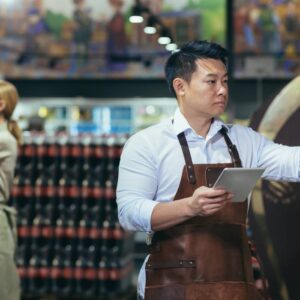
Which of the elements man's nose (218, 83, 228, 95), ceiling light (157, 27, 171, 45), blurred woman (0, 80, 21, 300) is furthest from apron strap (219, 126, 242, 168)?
ceiling light (157, 27, 171, 45)

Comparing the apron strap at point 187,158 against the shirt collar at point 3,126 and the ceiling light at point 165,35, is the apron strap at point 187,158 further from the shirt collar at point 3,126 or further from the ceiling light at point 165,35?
the ceiling light at point 165,35

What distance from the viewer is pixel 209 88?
7.59 ft

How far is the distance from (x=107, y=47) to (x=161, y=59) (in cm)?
142

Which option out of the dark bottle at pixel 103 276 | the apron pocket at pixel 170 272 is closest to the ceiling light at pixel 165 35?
the dark bottle at pixel 103 276

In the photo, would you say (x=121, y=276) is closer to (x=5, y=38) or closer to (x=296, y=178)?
(x=296, y=178)

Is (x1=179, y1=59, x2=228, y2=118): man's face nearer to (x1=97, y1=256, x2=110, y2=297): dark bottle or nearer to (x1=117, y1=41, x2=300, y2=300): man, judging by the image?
(x1=117, y1=41, x2=300, y2=300): man

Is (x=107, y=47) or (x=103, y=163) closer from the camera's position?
(x=103, y=163)

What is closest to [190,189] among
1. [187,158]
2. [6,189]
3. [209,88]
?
[187,158]

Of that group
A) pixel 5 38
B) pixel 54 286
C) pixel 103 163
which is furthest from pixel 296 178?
pixel 5 38

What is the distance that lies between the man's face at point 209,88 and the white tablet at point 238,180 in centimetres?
31

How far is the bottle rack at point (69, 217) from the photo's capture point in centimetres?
609

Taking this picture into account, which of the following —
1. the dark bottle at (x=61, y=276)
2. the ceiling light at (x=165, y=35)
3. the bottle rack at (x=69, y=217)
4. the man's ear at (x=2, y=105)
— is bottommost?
the dark bottle at (x=61, y=276)

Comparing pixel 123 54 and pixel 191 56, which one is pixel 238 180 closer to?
pixel 191 56

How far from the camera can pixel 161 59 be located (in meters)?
15.1
